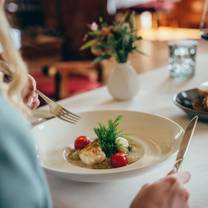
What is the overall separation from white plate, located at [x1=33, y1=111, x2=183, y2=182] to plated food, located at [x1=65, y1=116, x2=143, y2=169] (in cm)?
2

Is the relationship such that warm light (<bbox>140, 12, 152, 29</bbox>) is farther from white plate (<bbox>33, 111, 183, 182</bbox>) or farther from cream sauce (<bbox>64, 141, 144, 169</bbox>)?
cream sauce (<bbox>64, 141, 144, 169</bbox>)

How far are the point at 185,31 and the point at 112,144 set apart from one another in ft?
17.4

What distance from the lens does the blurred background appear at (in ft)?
8.16

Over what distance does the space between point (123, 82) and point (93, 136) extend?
36 centimetres

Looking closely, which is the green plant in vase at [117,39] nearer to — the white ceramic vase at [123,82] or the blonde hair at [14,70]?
the white ceramic vase at [123,82]

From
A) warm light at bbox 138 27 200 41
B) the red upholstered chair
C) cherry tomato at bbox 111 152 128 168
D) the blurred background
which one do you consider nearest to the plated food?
cherry tomato at bbox 111 152 128 168

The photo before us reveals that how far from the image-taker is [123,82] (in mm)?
1487

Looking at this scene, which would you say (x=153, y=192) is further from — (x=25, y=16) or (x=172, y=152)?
(x=25, y=16)

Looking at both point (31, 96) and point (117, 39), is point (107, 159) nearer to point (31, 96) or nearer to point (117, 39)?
point (31, 96)

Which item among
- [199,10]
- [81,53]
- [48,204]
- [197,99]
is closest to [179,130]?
[197,99]

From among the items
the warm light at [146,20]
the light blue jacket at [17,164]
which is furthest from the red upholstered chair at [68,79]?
the warm light at [146,20]

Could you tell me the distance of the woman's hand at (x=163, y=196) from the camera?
77cm

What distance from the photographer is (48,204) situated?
25.5 inches

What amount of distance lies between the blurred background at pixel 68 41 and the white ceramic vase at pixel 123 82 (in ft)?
0.24
